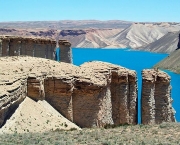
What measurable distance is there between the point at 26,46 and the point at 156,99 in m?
16.0

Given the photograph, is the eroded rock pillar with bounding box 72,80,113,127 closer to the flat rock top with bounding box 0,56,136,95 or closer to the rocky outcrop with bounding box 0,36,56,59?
the flat rock top with bounding box 0,56,136,95

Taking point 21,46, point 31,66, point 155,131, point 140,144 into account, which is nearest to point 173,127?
point 155,131

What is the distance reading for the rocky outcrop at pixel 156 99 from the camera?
30.0 meters

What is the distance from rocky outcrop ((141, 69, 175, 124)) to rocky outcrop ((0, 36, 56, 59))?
48.2 feet

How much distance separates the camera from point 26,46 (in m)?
41.8

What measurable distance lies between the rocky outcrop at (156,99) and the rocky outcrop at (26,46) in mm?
14678

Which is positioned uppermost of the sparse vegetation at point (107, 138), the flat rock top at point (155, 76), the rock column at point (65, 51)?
the rock column at point (65, 51)

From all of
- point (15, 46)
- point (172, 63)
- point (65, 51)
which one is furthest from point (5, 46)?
point (172, 63)

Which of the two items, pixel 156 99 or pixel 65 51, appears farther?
pixel 65 51

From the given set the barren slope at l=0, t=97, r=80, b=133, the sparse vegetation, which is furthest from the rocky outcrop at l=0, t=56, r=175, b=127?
the sparse vegetation

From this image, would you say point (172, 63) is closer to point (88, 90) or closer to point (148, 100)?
point (148, 100)

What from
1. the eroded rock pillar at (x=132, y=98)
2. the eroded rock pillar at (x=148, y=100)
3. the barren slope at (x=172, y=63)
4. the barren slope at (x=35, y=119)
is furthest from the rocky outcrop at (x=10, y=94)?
the barren slope at (x=172, y=63)

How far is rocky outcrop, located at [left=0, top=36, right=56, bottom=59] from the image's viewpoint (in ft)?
133

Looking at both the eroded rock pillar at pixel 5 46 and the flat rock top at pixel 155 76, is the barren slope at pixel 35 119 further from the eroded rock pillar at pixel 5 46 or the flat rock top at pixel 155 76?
the eroded rock pillar at pixel 5 46
